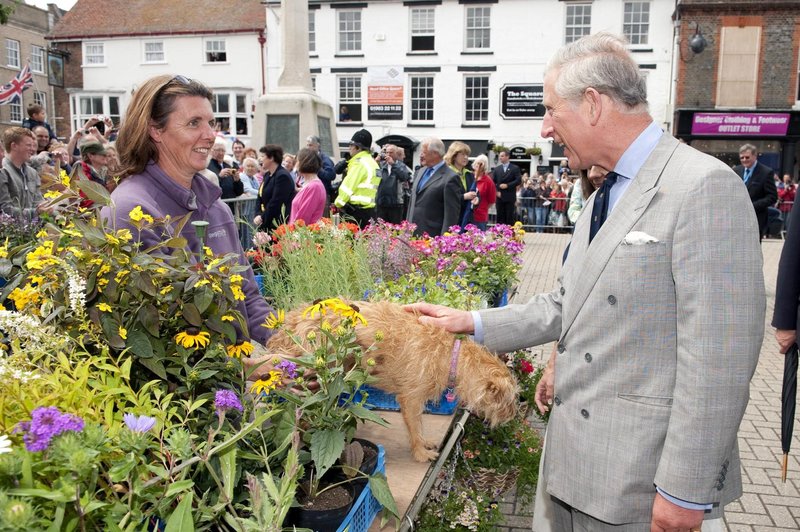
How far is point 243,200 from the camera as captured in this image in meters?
8.31

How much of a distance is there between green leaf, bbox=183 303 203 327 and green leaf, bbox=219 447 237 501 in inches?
16.5

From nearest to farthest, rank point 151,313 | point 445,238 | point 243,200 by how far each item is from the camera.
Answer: point 151,313 < point 445,238 < point 243,200

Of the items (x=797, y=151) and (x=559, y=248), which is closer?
(x=559, y=248)

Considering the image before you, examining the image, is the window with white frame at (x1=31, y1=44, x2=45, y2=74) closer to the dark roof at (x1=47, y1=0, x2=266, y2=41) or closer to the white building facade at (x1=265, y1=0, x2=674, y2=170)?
the dark roof at (x1=47, y1=0, x2=266, y2=41)

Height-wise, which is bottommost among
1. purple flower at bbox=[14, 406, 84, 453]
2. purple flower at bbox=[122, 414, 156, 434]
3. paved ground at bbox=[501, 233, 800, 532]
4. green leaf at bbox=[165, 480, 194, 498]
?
paved ground at bbox=[501, 233, 800, 532]

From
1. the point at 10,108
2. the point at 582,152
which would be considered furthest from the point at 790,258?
the point at 10,108

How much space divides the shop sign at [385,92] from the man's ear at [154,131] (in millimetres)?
26129

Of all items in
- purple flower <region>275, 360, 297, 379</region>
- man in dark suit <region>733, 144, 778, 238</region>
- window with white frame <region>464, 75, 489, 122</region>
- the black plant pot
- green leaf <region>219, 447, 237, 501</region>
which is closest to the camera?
green leaf <region>219, 447, 237, 501</region>

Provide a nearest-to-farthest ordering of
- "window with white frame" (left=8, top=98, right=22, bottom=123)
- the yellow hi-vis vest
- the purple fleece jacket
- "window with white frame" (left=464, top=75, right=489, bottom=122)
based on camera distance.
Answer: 1. the purple fleece jacket
2. the yellow hi-vis vest
3. "window with white frame" (left=464, top=75, right=489, bottom=122)
4. "window with white frame" (left=8, top=98, right=22, bottom=123)

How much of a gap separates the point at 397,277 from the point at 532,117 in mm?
23461

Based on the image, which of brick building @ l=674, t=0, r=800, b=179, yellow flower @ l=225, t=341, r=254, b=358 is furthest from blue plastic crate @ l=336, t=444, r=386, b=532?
brick building @ l=674, t=0, r=800, b=179

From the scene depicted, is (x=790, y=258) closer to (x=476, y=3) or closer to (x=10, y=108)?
(x=476, y=3)

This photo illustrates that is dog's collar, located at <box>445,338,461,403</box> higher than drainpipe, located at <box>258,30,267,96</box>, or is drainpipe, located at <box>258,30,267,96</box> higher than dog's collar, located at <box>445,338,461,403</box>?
drainpipe, located at <box>258,30,267,96</box>

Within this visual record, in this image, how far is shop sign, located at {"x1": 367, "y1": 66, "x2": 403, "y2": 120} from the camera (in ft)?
91.0
